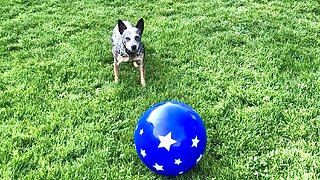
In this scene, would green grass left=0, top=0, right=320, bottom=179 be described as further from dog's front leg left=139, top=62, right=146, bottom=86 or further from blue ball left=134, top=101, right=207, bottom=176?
blue ball left=134, top=101, right=207, bottom=176

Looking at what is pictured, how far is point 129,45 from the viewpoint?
15.7ft

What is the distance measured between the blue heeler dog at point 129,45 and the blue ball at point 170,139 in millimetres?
1428

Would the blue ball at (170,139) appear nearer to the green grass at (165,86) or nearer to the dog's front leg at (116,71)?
the green grass at (165,86)

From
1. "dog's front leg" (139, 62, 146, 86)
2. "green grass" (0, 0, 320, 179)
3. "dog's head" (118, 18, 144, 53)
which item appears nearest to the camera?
"green grass" (0, 0, 320, 179)

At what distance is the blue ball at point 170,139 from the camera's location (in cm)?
338

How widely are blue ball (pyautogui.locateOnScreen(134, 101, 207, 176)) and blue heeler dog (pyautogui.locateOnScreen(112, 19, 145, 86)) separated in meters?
1.43

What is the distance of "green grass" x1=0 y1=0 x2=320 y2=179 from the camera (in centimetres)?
384

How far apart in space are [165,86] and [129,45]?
0.67 metres

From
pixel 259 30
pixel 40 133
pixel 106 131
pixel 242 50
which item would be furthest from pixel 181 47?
pixel 40 133

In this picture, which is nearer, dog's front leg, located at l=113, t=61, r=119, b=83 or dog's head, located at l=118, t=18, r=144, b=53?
dog's head, located at l=118, t=18, r=144, b=53

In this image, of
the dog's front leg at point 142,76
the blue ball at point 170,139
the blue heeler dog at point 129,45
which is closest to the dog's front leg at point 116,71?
the blue heeler dog at point 129,45

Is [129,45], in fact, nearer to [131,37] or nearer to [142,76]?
[131,37]

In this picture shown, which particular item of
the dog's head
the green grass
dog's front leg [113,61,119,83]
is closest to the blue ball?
the green grass

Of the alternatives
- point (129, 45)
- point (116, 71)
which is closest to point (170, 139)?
point (129, 45)
